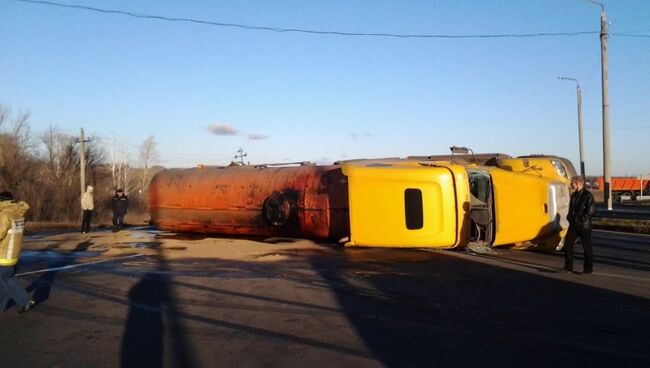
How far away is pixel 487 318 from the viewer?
6582 millimetres

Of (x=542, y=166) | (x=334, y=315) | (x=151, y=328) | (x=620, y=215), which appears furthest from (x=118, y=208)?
(x=620, y=215)

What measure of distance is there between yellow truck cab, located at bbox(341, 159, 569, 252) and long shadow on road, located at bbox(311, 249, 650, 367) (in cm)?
172

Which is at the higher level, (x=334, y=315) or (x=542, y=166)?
(x=542, y=166)

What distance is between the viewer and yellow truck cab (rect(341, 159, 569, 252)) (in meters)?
11.7

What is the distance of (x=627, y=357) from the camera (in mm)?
5121

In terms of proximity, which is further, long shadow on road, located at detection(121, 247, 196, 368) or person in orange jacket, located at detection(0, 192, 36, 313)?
person in orange jacket, located at detection(0, 192, 36, 313)

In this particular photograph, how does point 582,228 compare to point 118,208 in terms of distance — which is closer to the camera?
point 582,228

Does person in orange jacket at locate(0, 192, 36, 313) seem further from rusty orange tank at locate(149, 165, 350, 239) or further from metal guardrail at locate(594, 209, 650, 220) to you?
metal guardrail at locate(594, 209, 650, 220)

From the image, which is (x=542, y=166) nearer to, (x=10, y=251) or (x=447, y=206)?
(x=447, y=206)

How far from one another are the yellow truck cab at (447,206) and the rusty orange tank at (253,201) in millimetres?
1842

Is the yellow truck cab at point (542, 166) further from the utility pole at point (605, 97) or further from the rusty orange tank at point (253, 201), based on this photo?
the utility pole at point (605, 97)

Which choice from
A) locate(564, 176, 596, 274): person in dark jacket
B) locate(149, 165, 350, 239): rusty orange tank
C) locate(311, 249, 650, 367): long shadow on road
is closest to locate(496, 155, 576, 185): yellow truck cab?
locate(564, 176, 596, 274): person in dark jacket

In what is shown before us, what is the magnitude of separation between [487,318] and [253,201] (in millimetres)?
9966

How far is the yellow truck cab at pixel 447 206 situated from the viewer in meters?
11.7
